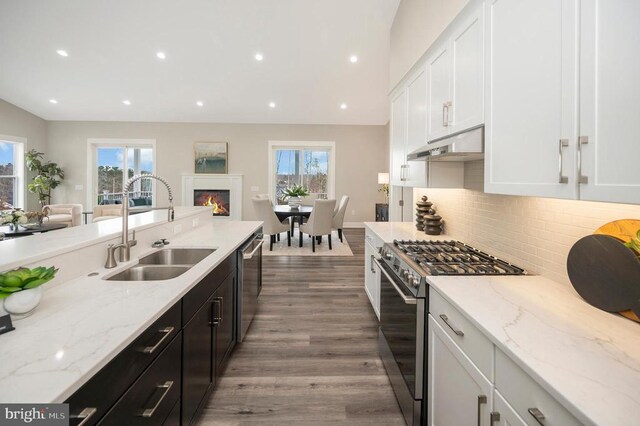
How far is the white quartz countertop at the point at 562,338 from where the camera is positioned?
0.65 metres

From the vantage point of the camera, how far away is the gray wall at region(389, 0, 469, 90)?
1975 mm

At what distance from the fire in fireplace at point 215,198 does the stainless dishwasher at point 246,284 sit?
18.7ft

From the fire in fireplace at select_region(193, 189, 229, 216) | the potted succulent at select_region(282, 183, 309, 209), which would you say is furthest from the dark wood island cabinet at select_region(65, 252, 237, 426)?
the fire in fireplace at select_region(193, 189, 229, 216)

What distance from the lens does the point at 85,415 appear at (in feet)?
2.42

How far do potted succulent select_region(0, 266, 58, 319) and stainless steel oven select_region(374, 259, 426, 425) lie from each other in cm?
149

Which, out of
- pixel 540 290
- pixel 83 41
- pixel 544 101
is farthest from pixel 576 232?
pixel 83 41

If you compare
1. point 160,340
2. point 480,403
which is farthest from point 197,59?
point 480,403

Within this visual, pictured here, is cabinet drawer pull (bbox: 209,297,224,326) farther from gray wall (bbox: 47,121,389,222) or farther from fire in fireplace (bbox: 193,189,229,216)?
fire in fireplace (bbox: 193,189,229,216)

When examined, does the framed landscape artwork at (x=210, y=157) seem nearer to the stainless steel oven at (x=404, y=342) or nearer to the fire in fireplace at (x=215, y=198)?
the fire in fireplace at (x=215, y=198)

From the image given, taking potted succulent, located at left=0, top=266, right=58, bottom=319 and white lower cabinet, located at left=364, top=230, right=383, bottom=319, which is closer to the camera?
potted succulent, located at left=0, top=266, right=58, bottom=319

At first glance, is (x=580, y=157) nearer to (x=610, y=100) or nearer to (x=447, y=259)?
(x=610, y=100)

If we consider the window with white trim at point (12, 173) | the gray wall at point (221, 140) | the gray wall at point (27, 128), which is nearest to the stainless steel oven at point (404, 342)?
the gray wall at point (221, 140)

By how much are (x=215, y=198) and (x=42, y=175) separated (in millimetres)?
4230

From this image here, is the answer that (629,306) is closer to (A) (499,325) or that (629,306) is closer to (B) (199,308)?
(A) (499,325)
